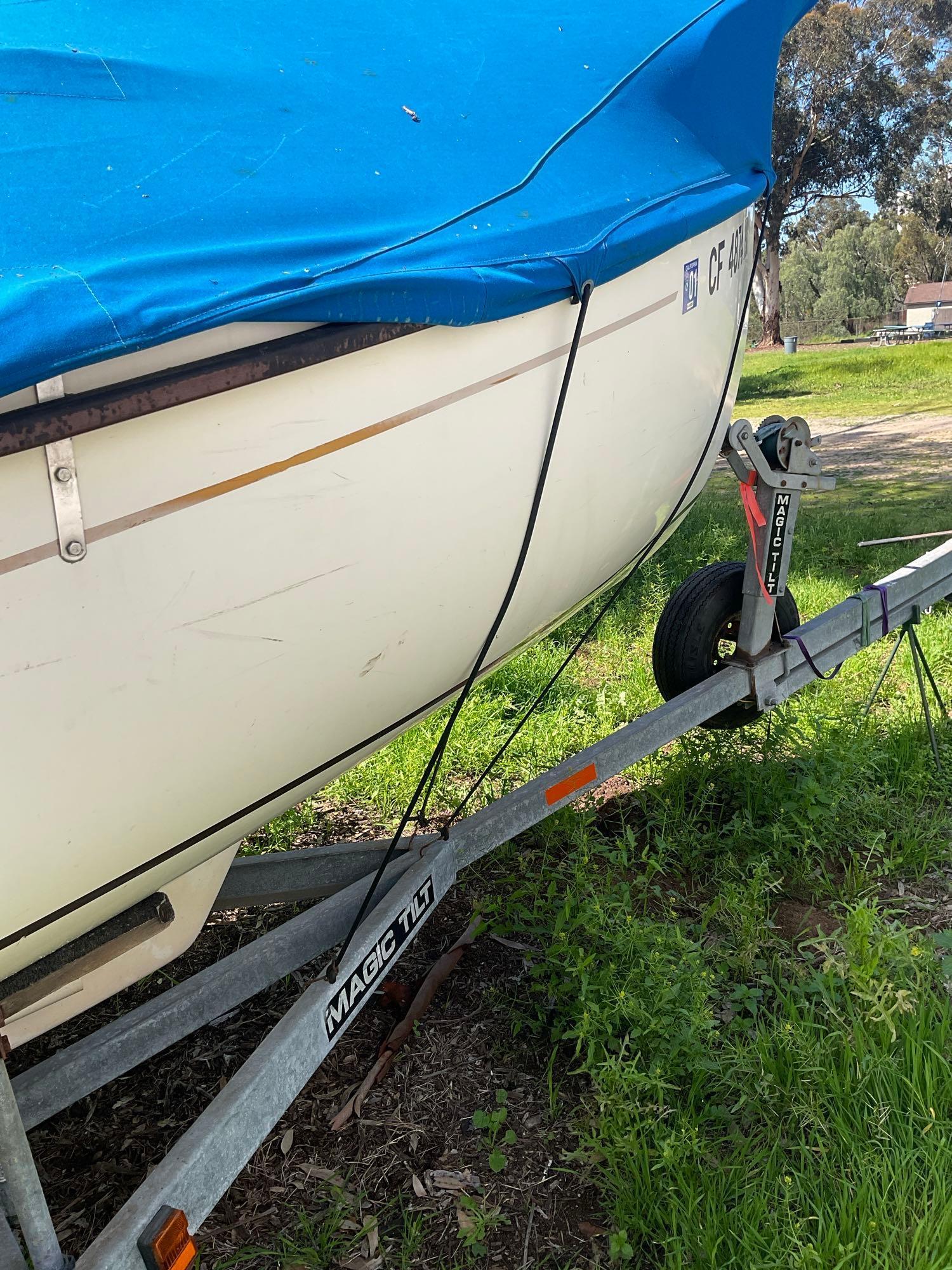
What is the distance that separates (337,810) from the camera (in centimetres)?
396

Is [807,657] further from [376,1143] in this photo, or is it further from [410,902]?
[376,1143]

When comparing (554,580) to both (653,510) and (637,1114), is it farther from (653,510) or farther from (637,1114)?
(637,1114)

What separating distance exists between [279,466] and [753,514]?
1.85 metres

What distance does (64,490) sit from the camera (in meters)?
1.46

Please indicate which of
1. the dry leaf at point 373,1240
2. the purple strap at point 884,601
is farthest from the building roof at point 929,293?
the dry leaf at point 373,1240

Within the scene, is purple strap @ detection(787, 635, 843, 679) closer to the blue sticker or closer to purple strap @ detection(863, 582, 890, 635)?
purple strap @ detection(863, 582, 890, 635)

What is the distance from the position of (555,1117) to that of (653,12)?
274 centimetres

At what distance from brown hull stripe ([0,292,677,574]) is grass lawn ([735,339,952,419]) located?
14454 millimetres

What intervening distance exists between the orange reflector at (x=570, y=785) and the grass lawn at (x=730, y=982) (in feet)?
1.10

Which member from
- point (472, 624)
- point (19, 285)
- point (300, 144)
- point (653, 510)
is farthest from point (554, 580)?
point (19, 285)

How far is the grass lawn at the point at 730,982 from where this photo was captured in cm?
209

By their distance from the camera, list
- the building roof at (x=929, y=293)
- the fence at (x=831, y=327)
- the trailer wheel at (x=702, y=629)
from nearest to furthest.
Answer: the trailer wheel at (x=702, y=629) → the fence at (x=831, y=327) → the building roof at (x=929, y=293)

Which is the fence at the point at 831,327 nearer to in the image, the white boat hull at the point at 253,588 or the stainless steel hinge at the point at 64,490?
the white boat hull at the point at 253,588

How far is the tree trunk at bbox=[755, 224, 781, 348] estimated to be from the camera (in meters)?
30.6
